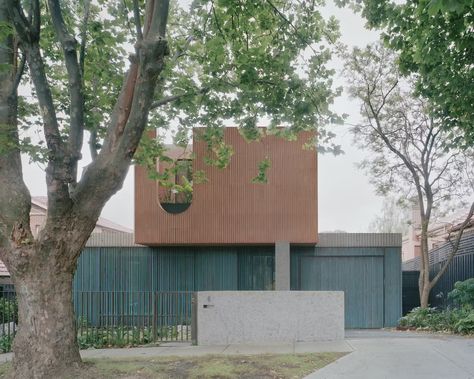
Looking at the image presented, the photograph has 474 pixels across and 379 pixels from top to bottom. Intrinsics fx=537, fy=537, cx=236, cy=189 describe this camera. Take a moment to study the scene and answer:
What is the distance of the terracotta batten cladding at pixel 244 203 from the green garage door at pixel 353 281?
69.7 inches

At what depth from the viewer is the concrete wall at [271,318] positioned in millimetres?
10977

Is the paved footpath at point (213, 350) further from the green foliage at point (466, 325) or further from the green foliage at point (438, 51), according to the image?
the green foliage at point (438, 51)

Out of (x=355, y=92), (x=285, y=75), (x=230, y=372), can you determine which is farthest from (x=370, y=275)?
(x=230, y=372)

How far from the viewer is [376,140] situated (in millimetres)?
18000

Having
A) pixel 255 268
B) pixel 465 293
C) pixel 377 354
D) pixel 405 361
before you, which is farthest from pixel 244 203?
pixel 405 361

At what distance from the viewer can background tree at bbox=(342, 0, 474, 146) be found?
9.45 meters

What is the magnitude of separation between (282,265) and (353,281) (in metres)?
2.87

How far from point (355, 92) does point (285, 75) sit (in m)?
6.02

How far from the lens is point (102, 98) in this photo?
11820mm

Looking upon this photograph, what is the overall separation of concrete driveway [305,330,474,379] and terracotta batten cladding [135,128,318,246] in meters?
5.37

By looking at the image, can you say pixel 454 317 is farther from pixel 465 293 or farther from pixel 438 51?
pixel 438 51

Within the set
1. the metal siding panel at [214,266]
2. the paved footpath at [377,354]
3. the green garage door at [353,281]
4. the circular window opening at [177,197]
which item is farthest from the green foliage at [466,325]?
the circular window opening at [177,197]

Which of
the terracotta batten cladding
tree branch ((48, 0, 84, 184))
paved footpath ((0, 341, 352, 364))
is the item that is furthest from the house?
tree branch ((48, 0, 84, 184))

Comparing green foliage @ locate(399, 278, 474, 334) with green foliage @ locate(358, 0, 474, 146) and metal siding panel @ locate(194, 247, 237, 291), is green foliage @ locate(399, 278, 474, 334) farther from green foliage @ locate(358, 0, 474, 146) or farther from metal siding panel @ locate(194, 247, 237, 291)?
metal siding panel @ locate(194, 247, 237, 291)
